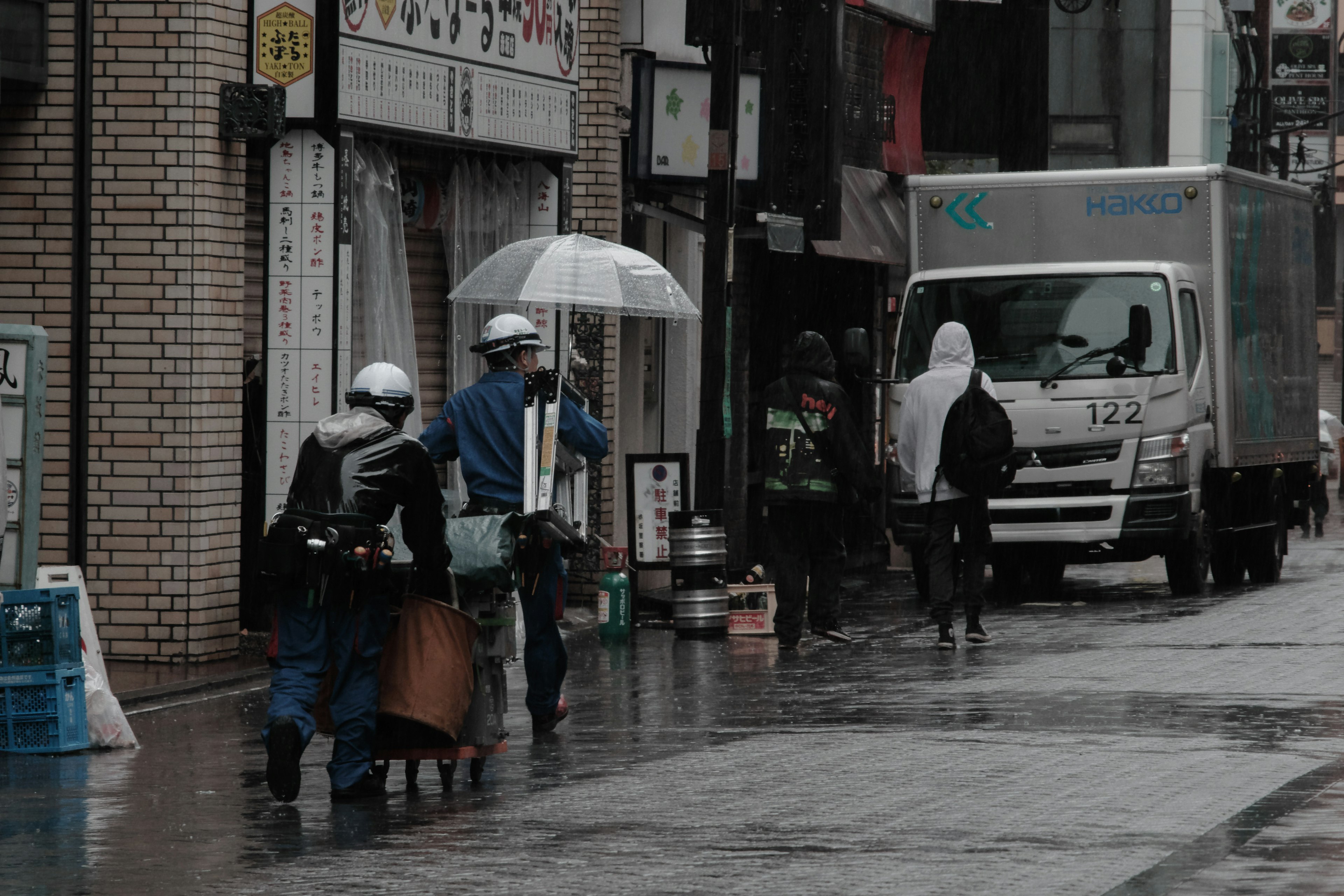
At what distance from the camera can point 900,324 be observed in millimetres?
17453

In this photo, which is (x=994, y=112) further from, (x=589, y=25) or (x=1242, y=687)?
(x=1242, y=687)

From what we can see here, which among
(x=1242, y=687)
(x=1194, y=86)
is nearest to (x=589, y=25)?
(x=1242, y=687)

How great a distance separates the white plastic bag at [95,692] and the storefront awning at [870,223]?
1071 centimetres

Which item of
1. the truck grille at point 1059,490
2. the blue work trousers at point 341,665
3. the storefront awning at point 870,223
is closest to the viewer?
the blue work trousers at point 341,665

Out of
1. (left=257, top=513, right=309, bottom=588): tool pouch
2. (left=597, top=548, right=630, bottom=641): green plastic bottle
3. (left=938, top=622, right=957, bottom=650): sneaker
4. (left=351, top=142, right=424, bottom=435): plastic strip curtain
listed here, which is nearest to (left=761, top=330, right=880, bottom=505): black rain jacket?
(left=938, top=622, right=957, bottom=650): sneaker

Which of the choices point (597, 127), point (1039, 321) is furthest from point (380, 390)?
point (1039, 321)

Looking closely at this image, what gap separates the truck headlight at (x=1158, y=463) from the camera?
661 inches

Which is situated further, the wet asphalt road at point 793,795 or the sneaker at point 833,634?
the sneaker at point 833,634

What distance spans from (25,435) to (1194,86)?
28.3 meters

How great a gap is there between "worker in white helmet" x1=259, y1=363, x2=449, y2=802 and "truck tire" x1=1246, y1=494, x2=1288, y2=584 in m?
12.5

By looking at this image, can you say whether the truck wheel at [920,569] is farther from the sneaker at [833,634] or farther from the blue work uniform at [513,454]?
the blue work uniform at [513,454]

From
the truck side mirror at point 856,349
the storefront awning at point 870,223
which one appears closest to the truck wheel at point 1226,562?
the storefront awning at point 870,223

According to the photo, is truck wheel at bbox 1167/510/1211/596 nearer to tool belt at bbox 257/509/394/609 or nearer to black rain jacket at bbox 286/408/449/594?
black rain jacket at bbox 286/408/449/594

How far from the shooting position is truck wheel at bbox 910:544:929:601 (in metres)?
17.3
